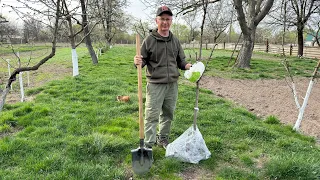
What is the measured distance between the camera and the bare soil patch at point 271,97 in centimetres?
559

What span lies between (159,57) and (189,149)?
1.32 m

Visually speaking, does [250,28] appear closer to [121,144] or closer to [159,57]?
[159,57]

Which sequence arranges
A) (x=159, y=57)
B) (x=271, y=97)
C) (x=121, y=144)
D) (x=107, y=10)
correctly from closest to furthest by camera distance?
(x=159, y=57), (x=121, y=144), (x=271, y=97), (x=107, y=10)

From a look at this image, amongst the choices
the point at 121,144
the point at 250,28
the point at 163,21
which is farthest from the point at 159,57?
the point at 250,28

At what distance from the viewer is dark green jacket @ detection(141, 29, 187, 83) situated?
3.41 metres

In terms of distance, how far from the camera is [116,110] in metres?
5.64

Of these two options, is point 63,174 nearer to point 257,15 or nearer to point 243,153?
point 243,153

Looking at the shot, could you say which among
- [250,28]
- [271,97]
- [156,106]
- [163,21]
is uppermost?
[250,28]

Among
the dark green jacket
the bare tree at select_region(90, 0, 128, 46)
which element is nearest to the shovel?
the dark green jacket

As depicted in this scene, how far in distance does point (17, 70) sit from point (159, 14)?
6.24 ft

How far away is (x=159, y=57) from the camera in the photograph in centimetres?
346

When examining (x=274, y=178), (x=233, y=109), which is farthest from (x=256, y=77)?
(x=274, y=178)

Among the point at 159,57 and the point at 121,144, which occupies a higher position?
the point at 159,57

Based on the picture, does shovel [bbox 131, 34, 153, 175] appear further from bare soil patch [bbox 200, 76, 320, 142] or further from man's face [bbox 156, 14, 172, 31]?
bare soil patch [bbox 200, 76, 320, 142]
